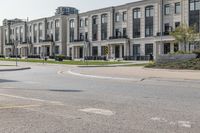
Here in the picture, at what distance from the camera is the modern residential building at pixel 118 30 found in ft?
233

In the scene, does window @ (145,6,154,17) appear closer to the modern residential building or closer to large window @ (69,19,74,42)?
the modern residential building

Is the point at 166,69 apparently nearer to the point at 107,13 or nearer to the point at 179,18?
the point at 179,18

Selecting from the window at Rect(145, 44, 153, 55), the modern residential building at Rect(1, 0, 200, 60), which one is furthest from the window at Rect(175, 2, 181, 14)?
the window at Rect(145, 44, 153, 55)

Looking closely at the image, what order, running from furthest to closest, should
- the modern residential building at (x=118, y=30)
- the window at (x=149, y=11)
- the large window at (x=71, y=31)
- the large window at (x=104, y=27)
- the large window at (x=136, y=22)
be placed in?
the large window at (x=71, y=31)
the large window at (x=104, y=27)
the large window at (x=136, y=22)
the window at (x=149, y=11)
the modern residential building at (x=118, y=30)

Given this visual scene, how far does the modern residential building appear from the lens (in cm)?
7112

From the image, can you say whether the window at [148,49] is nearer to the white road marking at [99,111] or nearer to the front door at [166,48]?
the front door at [166,48]

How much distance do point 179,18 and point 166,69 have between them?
40349mm

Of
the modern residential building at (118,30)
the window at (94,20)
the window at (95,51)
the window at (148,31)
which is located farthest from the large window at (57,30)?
the window at (148,31)

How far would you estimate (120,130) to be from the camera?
25.7ft

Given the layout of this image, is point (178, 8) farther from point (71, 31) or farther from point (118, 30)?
point (71, 31)

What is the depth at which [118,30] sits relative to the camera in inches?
3319

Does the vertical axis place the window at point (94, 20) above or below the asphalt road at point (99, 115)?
above

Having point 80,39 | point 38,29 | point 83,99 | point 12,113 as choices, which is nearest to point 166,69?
point 83,99

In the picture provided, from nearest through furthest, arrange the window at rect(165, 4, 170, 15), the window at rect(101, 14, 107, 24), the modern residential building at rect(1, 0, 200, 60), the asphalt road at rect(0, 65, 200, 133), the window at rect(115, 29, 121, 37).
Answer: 1. the asphalt road at rect(0, 65, 200, 133)
2. the modern residential building at rect(1, 0, 200, 60)
3. the window at rect(165, 4, 170, 15)
4. the window at rect(115, 29, 121, 37)
5. the window at rect(101, 14, 107, 24)
